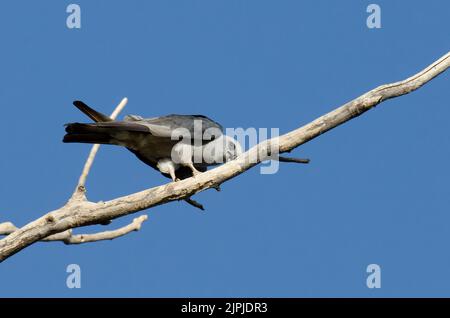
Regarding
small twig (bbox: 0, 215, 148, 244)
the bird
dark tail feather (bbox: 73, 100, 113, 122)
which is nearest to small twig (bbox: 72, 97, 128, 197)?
the bird

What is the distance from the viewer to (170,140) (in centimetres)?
727

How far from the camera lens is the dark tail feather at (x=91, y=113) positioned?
22.5 feet

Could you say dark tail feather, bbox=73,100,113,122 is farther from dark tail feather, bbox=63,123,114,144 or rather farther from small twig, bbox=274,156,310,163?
small twig, bbox=274,156,310,163

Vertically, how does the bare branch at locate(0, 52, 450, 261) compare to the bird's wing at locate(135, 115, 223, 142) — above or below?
below

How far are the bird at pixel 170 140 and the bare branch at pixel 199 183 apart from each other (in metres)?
0.58

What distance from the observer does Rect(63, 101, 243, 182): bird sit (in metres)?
6.91

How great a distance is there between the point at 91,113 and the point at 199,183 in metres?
1.35

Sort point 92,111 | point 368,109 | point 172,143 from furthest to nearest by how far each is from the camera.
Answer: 1. point 172,143
2. point 92,111
3. point 368,109

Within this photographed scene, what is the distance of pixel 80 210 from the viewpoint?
6598mm
